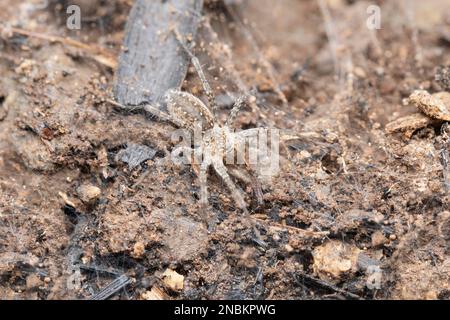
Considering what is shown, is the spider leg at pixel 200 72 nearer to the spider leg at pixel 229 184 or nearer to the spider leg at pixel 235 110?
the spider leg at pixel 235 110

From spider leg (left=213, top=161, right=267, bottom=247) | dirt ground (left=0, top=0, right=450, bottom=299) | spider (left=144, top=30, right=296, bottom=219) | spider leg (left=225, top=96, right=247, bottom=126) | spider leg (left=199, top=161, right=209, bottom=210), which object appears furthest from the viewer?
spider leg (left=225, top=96, right=247, bottom=126)

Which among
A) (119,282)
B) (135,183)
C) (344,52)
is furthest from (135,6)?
(119,282)

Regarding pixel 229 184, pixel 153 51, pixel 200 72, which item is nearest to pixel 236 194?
pixel 229 184

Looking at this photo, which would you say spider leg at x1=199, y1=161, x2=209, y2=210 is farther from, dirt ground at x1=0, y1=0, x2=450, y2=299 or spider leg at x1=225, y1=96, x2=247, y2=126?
spider leg at x1=225, y1=96, x2=247, y2=126

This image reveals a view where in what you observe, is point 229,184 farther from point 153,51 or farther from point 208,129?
point 153,51

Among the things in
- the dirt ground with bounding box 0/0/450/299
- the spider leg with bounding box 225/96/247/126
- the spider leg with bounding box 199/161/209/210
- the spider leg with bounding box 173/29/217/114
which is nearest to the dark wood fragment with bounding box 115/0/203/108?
the spider leg with bounding box 173/29/217/114

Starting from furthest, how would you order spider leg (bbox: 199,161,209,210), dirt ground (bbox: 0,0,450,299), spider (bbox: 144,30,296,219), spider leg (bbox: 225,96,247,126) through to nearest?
spider leg (bbox: 225,96,247,126) → spider (bbox: 144,30,296,219) → spider leg (bbox: 199,161,209,210) → dirt ground (bbox: 0,0,450,299)

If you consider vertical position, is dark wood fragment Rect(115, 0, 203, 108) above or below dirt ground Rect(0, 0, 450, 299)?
above

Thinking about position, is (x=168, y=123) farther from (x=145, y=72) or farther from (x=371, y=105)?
(x=371, y=105)
